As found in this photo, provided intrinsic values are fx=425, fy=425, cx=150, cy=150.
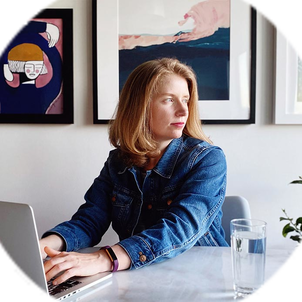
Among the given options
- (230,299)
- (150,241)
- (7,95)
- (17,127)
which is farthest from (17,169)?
(230,299)

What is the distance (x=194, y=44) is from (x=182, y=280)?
51.7 inches

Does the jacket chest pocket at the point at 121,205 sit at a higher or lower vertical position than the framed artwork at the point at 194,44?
lower

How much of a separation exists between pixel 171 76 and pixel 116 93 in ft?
2.07

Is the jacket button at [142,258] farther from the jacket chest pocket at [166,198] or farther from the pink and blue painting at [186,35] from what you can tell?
the pink and blue painting at [186,35]

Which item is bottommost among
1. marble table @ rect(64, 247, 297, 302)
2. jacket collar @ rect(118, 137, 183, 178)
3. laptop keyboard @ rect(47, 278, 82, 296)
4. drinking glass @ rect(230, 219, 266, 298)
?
marble table @ rect(64, 247, 297, 302)

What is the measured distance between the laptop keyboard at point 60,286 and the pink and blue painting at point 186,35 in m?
1.27

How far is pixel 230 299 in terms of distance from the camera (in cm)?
91

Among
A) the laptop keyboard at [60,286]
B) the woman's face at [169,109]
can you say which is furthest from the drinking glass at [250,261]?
the woman's face at [169,109]

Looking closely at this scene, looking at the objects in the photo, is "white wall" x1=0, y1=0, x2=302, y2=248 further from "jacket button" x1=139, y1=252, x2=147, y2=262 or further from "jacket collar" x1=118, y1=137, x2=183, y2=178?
"jacket button" x1=139, y1=252, x2=147, y2=262

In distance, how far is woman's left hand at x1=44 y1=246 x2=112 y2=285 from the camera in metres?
1.01

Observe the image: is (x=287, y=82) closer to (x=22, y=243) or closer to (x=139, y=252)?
(x=139, y=252)

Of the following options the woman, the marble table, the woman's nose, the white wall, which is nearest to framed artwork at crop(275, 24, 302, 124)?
the white wall

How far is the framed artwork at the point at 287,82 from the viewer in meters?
2.00

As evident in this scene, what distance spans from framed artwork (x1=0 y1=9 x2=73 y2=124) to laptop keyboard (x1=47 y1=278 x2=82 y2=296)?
1203 mm
